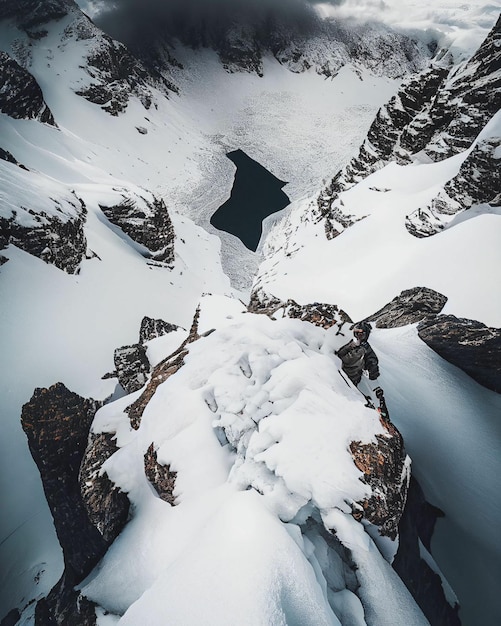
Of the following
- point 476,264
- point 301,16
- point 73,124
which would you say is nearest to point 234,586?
point 476,264

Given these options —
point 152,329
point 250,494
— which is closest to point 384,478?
point 250,494

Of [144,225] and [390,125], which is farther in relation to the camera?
[390,125]

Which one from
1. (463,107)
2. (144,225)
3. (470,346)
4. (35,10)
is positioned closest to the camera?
(470,346)

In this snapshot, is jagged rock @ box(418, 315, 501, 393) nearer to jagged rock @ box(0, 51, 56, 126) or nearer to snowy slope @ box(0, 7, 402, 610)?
snowy slope @ box(0, 7, 402, 610)

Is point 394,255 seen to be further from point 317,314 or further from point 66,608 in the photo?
point 66,608

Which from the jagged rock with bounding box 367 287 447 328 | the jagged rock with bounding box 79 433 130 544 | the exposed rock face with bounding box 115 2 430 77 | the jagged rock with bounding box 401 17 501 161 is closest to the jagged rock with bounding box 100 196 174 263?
the jagged rock with bounding box 367 287 447 328

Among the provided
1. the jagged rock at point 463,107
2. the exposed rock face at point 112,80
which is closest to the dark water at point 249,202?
Result: the jagged rock at point 463,107

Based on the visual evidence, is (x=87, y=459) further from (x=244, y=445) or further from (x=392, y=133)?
(x=392, y=133)
